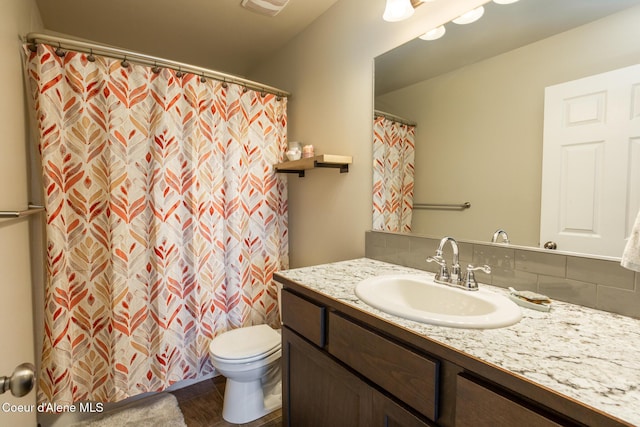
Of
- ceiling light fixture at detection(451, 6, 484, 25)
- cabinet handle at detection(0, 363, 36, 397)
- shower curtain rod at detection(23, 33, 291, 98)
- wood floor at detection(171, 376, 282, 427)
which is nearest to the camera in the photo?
cabinet handle at detection(0, 363, 36, 397)

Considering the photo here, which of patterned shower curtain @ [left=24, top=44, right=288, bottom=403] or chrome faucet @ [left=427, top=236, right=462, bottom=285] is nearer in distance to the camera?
chrome faucet @ [left=427, top=236, right=462, bottom=285]

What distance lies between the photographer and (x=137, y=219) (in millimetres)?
1631

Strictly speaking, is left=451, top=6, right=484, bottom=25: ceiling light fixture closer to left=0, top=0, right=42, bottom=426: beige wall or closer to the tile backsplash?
the tile backsplash

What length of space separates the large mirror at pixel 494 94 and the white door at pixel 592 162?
3cm

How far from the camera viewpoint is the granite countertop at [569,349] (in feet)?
1.71

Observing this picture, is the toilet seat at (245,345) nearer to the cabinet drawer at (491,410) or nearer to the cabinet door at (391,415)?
the cabinet door at (391,415)

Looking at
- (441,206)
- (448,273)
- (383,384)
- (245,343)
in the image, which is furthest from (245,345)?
(441,206)

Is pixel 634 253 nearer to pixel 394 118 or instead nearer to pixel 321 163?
pixel 394 118

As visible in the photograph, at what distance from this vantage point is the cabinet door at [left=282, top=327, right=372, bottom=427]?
0.94 m

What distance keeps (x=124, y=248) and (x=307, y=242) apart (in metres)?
1.10

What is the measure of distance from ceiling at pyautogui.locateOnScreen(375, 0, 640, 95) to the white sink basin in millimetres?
932

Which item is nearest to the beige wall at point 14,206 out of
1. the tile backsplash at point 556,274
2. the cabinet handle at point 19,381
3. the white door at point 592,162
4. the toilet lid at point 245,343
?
the cabinet handle at point 19,381

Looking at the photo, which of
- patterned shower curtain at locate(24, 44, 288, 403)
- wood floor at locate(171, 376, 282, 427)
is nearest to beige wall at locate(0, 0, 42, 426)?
patterned shower curtain at locate(24, 44, 288, 403)

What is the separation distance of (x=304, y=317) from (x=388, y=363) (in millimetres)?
408
